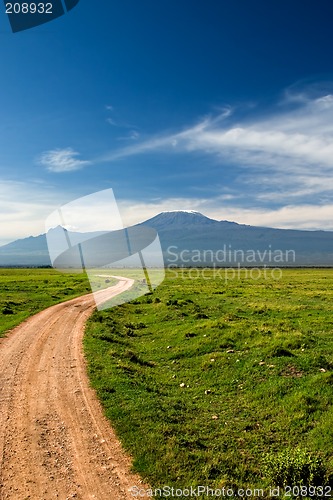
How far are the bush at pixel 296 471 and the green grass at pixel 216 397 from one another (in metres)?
0.14

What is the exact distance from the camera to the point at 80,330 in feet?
85.2

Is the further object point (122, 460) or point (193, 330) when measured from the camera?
point (193, 330)

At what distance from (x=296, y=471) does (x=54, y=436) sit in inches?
260

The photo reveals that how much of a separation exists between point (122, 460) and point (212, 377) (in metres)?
7.51

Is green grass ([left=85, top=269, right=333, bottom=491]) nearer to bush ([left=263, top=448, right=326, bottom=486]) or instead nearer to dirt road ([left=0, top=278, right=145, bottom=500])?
bush ([left=263, top=448, right=326, bottom=486])

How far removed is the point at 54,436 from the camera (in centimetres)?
1042

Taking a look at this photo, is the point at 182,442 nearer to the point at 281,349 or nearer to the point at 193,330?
the point at 281,349

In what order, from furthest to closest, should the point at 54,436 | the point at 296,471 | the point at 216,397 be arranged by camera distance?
the point at 216,397 < the point at 54,436 < the point at 296,471

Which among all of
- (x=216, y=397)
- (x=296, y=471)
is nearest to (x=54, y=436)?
(x=216, y=397)

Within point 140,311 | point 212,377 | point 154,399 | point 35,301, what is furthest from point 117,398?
point 35,301

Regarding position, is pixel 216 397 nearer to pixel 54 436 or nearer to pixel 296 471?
pixel 296 471

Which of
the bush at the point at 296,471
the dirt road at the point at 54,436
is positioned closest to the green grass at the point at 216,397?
the bush at the point at 296,471

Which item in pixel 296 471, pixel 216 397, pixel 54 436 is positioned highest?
pixel 54 436

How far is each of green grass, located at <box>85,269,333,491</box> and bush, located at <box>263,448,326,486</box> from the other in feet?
0.46
